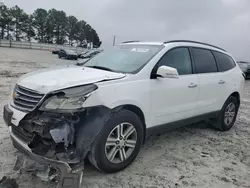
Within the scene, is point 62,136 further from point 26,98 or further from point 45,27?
point 45,27

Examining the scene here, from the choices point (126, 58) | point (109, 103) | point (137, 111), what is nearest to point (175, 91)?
point (137, 111)

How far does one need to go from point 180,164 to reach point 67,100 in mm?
1942

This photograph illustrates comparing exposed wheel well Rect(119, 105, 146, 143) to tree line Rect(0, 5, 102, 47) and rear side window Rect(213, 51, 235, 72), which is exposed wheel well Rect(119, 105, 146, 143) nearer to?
rear side window Rect(213, 51, 235, 72)

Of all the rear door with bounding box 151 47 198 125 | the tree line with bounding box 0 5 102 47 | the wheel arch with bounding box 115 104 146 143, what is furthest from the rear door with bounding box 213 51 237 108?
the tree line with bounding box 0 5 102 47

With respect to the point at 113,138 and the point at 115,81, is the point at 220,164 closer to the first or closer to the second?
the point at 113,138

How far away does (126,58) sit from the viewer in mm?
3869

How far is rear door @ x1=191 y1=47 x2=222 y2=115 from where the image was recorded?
4355mm

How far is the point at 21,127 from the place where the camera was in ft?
9.59

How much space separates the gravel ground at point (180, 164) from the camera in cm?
305

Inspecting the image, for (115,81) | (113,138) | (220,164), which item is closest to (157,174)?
(113,138)

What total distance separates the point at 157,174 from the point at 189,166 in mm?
569

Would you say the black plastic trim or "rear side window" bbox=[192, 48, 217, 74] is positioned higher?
"rear side window" bbox=[192, 48, 217, 74]

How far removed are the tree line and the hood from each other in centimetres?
8357

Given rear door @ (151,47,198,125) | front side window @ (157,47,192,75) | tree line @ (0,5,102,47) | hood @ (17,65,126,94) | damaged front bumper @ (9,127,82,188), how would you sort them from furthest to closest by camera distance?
tree line @ (0,5,102,47), front side window @ (157,47,192,75), rear door @ (151,47,198,125), hood @ (17,65,126,94), damaged front bumper @ (9,127,82,188)
